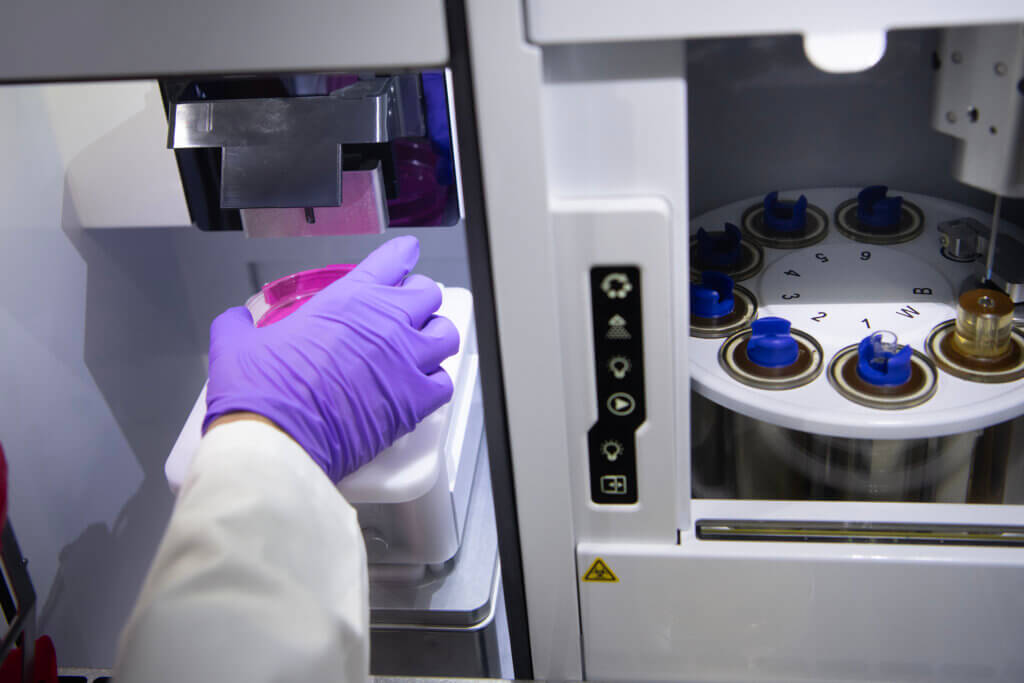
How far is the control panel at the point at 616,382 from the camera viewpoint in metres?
0.77

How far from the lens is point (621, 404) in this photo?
0.83 meters

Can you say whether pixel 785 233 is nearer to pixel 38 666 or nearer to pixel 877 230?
pixel 877 230

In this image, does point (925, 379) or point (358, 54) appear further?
point (925, 379)

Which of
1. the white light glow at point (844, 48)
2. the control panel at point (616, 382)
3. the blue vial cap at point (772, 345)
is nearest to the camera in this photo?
the white light glow at point (844, 48)

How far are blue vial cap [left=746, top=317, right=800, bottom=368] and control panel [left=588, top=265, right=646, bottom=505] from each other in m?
0.26

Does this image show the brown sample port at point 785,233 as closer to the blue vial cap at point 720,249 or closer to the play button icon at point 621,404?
the blue vial cap at point 720,249

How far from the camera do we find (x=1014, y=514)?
890 mm

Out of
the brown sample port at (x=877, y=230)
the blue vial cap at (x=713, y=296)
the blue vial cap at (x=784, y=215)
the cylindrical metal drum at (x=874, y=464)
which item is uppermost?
the blue vial cap at (x=784, y=215)

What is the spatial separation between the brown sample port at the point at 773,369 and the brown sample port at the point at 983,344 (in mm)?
132

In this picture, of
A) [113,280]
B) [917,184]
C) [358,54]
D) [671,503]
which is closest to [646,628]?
[671,503]

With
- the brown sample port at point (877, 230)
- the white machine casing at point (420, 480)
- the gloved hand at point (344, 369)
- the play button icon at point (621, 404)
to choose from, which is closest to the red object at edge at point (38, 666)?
the white machine casing at point (420, 480)

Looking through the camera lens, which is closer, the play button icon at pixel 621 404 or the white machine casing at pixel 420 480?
the play button icon at pixel 621 404

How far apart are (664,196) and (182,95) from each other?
0.67 m

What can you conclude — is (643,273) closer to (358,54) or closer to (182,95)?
(358,54)
